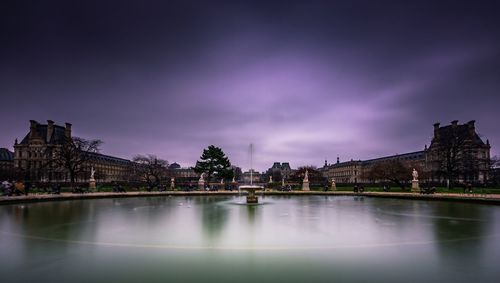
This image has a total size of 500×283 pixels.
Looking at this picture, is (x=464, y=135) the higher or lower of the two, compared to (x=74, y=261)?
higher

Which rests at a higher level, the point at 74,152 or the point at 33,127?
the point at 33,127

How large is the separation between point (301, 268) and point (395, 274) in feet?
6.52

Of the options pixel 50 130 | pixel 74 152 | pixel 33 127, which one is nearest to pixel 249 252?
pixel 74 152

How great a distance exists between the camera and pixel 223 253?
29.8 ft

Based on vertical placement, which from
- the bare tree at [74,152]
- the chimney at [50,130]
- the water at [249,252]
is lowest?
the water at [249,252]

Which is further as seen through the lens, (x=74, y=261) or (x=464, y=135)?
(x=464, y=135)

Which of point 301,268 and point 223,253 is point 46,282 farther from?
point 301,268

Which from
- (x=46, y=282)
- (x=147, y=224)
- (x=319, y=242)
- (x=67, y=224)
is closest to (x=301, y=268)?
(x=319, y=242)

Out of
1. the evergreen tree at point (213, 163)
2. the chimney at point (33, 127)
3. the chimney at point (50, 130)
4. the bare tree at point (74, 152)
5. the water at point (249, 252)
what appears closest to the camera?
the water at point (249, 252)

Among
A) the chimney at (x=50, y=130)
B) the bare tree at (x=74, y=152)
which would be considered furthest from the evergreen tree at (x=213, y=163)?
the chimney at (x=50, y=130)

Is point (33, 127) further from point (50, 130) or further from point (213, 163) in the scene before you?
point (213, 163)

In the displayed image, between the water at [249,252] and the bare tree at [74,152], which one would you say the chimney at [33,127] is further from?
the water at [249,252]

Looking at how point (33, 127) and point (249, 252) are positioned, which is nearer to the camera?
point (249, 252)

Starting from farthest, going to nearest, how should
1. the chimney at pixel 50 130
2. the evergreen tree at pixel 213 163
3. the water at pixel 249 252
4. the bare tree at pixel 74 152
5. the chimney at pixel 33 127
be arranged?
the chimney at pixel 33 127, the chimney at pixel 50 130, the evergreen tree at pixel 213 163, the bare tree at pixel 74 152, the water at pixel 249 252
